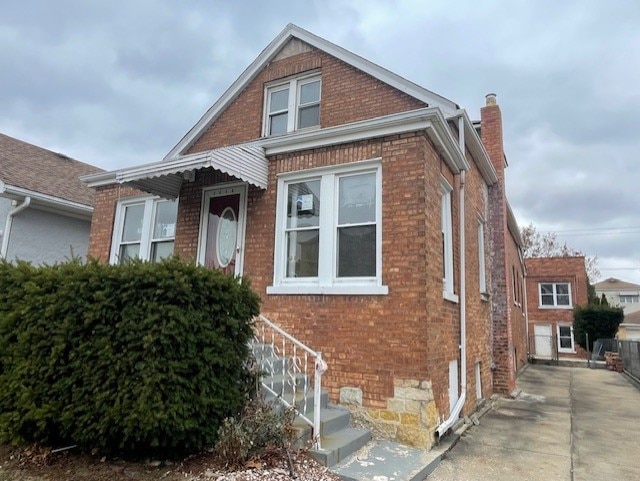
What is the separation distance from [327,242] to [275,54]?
5025 millimetres

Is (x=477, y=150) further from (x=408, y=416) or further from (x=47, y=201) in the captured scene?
(x=47, y=201)

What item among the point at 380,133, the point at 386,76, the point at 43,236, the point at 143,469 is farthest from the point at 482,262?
the point at 43,236

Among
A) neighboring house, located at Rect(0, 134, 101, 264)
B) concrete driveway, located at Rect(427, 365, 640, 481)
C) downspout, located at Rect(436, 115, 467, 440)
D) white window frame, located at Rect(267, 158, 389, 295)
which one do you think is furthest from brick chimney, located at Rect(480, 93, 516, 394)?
neighboring house, located at Rect(0, 134, 101, 264)

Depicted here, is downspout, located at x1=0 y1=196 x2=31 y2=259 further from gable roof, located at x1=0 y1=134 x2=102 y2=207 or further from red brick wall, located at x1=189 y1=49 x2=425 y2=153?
red brick wall, located at x1=189 y1=49 x2=425 y2=153

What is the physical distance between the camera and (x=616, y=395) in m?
10.7

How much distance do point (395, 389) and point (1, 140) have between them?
14.1 meters

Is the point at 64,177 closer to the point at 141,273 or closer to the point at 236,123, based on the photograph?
the point at 236,123

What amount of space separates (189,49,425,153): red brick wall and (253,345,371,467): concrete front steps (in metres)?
4.61

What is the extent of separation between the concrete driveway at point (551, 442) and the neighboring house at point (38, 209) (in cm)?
954

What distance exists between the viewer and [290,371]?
5711 millimetres

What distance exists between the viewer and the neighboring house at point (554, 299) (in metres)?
26.6

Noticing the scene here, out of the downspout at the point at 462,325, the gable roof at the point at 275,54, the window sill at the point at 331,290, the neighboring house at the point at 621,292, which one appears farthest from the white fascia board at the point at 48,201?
the neighboring house at the point at 621,292

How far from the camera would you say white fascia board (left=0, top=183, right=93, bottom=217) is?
396 inches

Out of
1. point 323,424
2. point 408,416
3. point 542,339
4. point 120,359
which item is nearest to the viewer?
point 120,359
